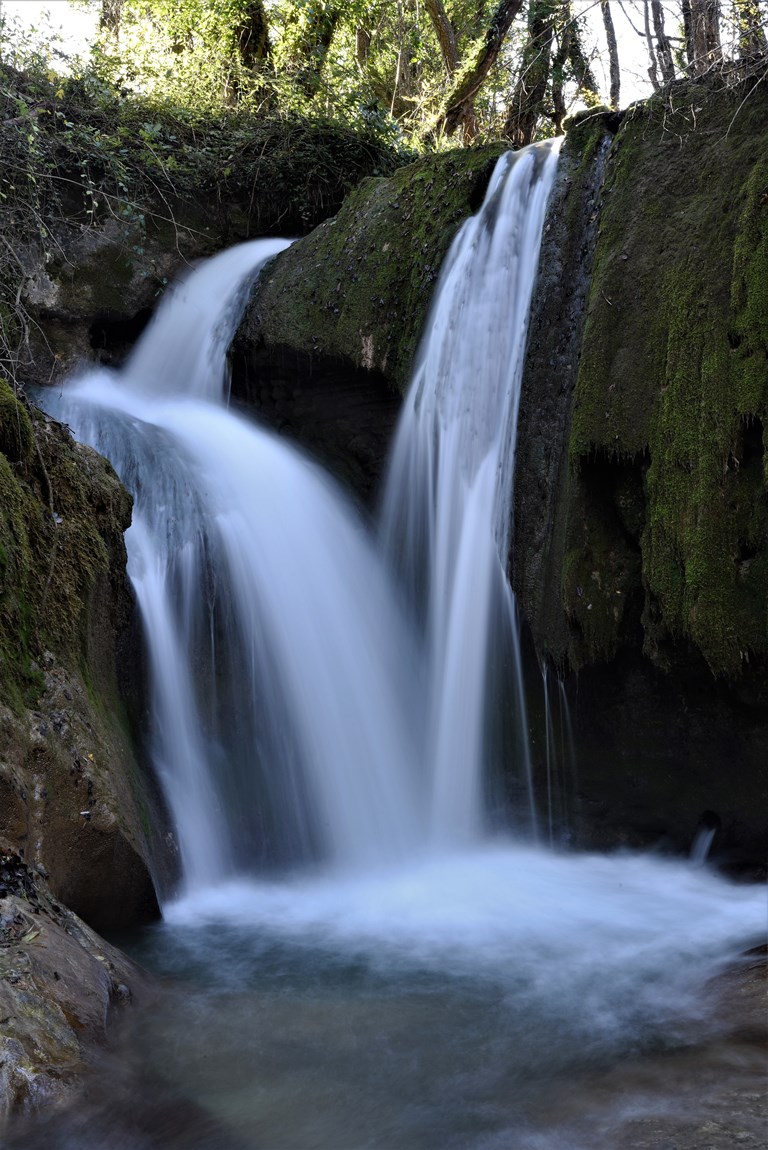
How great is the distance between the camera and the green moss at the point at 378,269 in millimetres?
6938

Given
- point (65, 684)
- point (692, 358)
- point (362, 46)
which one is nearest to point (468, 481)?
point (692, 358)

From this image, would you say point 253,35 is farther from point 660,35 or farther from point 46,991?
point 46,991

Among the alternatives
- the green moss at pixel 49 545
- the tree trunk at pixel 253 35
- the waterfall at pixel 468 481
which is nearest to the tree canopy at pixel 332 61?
the tree trunk at pixel 253 35

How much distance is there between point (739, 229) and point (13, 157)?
6.03 m

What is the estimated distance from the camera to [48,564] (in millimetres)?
4406

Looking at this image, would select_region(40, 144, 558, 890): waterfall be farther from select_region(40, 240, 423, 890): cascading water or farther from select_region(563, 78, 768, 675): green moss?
select_region(563, 78, 768, 675): green moss

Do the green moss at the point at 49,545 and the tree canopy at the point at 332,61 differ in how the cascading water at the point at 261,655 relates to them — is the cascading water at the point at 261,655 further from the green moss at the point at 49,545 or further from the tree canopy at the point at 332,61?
the tree canopy at the point at 332,61

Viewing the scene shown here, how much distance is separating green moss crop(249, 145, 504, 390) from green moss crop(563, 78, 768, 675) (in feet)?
4.91

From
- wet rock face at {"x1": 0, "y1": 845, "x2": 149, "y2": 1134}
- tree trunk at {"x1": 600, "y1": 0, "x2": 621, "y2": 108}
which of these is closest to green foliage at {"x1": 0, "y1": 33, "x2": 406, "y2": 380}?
tree trunk at {"x1": 600, "y1": 0, "x2": 621, "y2": 108}

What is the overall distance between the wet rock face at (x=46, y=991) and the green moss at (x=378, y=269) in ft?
14.9

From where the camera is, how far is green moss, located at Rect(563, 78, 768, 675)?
4.87 metres

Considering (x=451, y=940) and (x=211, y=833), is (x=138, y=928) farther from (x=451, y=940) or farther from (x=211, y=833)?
(x=451, y=940)

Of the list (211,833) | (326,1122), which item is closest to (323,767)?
(211,833)

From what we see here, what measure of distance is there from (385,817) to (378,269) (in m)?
4.15
